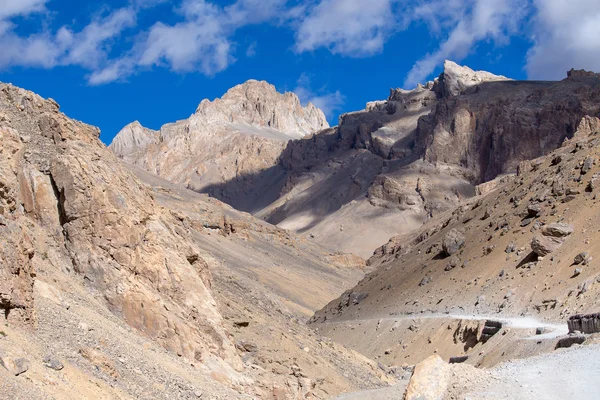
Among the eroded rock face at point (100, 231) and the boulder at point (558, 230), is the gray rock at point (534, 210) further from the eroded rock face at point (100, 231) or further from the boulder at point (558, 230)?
the eroded rock face at point (100, 231)

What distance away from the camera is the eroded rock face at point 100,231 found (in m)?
23.5

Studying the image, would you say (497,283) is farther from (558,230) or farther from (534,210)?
(534,210)

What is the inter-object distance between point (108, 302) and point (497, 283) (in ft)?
89.9

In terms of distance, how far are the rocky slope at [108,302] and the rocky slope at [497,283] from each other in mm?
8589

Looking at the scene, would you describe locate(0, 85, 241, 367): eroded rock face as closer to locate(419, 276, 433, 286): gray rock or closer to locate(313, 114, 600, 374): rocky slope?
locate(313, 114, 600, 374): rocky slope

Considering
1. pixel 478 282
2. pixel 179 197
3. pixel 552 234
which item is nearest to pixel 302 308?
pixel 478 282

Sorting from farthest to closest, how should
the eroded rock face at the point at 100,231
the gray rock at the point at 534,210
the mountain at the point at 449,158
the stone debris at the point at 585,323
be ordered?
the mountain at the point at 449,158 < the gray rock at the point at 534,210 < the stone debris at the point at 585,323 < the eroded rock face at the point at 100,231

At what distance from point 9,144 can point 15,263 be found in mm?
7313

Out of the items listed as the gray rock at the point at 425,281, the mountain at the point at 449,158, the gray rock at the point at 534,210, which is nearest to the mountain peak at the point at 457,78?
the mountain at the point at 449,158

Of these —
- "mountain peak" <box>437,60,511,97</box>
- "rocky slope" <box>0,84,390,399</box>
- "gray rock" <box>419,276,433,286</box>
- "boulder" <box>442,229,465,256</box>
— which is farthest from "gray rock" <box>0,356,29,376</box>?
"mountain peak" <box>437,60,511,97</box>

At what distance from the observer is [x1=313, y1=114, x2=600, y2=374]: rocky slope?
38031 mm

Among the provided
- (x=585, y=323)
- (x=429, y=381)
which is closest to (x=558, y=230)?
(x=585, y=323)

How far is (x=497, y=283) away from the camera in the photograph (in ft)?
149

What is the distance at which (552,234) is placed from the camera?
44781mm
